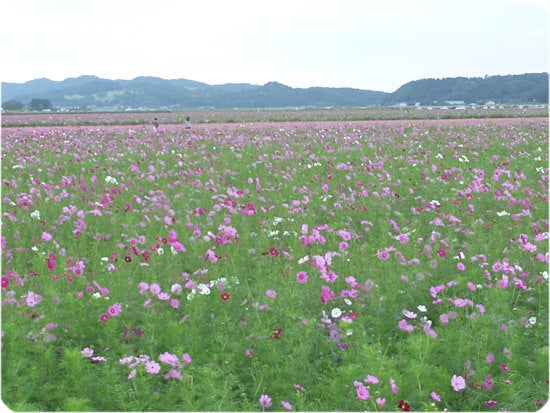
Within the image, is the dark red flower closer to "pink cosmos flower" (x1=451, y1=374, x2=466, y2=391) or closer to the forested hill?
"pink cosmos flower" (x1=451, y1=374, x2=466, y2=391)

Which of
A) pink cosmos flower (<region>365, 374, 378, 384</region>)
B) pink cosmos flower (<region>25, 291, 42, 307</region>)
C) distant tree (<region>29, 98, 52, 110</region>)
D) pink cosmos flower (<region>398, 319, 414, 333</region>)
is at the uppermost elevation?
distant tree (<region>29, 98, 52, 110</region>)

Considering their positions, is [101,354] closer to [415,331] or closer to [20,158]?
[415,331]

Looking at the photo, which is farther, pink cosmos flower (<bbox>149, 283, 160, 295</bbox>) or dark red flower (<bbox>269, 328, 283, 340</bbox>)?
pink cosmos flower (<bbox>149, 283, 160, 295</bbox>)

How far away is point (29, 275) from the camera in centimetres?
496

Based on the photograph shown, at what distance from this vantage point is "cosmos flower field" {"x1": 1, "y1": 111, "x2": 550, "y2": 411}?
3.19m

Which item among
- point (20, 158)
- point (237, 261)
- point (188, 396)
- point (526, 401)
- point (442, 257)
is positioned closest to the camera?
point (188, 396)

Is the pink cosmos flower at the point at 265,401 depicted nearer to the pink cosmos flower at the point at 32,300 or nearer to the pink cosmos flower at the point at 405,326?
the pink cosmos flower at the point at 405,326

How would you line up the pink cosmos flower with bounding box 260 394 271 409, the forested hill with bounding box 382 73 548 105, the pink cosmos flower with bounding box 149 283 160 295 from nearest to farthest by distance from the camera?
the pink cosmos flower with bounding box 260 394 271 409
the pink cosmos flower with bounding box 149 283 160 295
the forested hill with bounding box 382 73 548 105

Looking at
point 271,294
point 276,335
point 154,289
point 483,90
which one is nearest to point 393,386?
point 276,335

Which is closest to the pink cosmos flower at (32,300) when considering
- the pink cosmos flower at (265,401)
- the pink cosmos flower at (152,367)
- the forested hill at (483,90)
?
the pink cosmos flower at (152,367)

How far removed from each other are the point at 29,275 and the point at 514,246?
4615 millimetres

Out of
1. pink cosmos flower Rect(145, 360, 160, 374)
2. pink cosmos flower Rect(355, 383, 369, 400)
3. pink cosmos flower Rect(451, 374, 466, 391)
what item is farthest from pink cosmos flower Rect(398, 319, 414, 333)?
pink cosmos flower Rect(145, 360, 160, 374)

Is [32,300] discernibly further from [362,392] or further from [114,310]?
[362,392]

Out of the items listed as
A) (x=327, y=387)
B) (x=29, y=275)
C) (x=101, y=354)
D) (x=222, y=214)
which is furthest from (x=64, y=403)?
(x=222, y=214)
